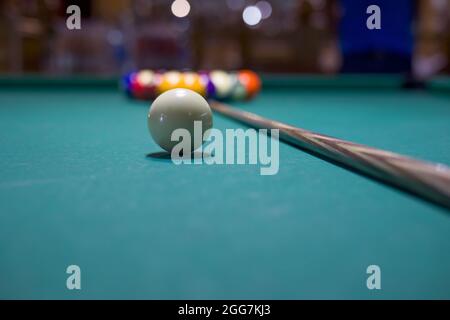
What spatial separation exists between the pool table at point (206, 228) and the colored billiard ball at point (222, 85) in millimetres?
1859

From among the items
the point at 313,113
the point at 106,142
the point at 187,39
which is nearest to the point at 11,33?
the point at 187,39

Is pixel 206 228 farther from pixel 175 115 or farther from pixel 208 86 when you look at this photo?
pixel 208 86

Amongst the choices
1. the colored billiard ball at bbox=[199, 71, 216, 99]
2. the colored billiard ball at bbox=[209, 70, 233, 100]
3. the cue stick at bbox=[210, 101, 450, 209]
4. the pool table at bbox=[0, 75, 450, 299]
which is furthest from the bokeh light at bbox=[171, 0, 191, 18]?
the cue stick at bbox=[210, 101, 450, 209]

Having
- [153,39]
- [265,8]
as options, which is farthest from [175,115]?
[265,8]

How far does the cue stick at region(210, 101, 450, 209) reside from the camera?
42.3 inches

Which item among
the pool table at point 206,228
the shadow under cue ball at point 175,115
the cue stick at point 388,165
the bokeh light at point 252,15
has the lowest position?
the pool table at point 206,228

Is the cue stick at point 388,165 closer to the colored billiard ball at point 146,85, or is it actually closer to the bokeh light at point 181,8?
the colored billiard ball at point 146,85

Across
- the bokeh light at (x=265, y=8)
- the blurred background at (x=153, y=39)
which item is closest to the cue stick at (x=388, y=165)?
the blurred background at (x=153, y=39)

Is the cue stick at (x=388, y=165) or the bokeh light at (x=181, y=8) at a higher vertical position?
the bokeh light at (x=181, y=8)

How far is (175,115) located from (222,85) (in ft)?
7.11

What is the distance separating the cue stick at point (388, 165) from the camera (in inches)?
42.3

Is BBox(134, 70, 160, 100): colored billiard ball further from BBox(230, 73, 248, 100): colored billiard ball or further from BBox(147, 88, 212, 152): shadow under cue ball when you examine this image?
BBox(147, 88, 212, 152): shadow under cue ball
